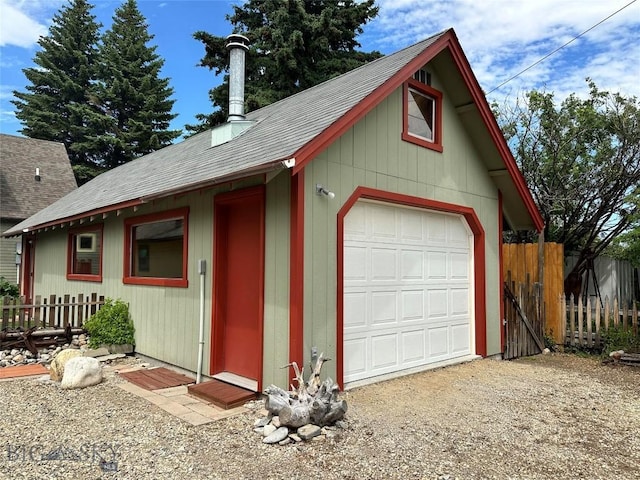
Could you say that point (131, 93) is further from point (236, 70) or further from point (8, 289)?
point (236, 70)

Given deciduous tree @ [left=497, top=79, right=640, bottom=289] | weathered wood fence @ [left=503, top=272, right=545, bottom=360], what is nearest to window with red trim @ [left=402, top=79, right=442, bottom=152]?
weathered wood fence @ [left=503, top=272, right=545, bottom=360]

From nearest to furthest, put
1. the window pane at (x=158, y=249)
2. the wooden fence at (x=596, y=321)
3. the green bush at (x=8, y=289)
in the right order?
the window pane at (x=158, y=249) → the wooden fence at (x=596, y=321) → the green bush at (x=8, y=289)

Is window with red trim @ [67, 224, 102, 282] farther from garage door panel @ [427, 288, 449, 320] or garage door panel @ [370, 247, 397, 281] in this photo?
garage door panel @ [427, 288, 449, 320]

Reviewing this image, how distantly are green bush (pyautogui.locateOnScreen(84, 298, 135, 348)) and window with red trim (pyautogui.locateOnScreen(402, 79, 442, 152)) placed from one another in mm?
5548

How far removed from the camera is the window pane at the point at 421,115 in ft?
22.9

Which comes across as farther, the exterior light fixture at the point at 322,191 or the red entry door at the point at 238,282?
the red entry door at the point at 238,282

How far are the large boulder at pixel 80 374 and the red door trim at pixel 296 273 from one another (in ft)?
A: 9.37

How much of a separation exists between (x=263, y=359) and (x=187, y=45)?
66.9 feet

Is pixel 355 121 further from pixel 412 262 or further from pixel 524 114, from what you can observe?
pixel 524 114

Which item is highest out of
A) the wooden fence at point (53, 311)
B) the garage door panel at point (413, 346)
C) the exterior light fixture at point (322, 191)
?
the exterior light fixture at point (322, 191)

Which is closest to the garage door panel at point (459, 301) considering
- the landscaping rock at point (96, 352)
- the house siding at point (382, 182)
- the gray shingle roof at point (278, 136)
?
the house siding at point (382, 182)

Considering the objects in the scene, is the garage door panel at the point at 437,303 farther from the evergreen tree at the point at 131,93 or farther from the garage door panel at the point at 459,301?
the evergreen tree at the point at 131,93

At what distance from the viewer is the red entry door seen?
18.3ft

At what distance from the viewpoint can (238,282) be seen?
5934 mm
